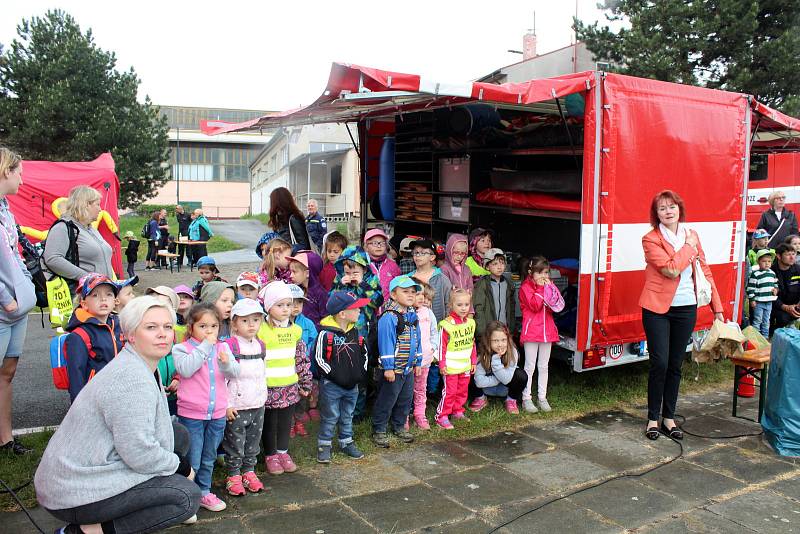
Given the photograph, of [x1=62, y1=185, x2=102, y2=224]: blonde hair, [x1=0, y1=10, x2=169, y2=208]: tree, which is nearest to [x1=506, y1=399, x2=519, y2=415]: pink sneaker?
[x1=62, y1=185, x2=102, y2=224]: blonde hair

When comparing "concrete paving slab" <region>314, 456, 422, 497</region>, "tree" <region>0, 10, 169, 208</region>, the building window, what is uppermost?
"tree" <region>0, 10, 169, 208</region>

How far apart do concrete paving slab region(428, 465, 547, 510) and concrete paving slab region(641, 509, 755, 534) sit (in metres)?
0.76

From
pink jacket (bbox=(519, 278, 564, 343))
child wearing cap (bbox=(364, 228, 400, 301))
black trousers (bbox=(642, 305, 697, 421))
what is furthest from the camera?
child wearing cap (bbox=(364, 228, 400, 301))

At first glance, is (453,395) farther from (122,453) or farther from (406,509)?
(122,453)

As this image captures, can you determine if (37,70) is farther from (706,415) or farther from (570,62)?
(706,415)

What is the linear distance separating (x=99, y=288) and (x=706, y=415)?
17.3 feet

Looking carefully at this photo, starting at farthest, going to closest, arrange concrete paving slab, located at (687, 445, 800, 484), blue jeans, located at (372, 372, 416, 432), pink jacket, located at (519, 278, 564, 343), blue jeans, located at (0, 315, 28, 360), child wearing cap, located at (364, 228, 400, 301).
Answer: child wearing cap, located at (364, 228, 400, 301), pink jacket, located at (519, 278, 564, 343), blue jeans, located at (372, 372, 416, 432), concrete paving slab, located at (687, 445, 800, 484), blue jeans, located at (0, 315, 28, 360)

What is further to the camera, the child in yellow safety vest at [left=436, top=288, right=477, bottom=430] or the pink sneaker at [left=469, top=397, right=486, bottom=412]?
the pink sneaker at [left=469, top=397, right=486, bottom=412]

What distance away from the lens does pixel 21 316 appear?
183 inches

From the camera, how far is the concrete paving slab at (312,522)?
12.6 feet

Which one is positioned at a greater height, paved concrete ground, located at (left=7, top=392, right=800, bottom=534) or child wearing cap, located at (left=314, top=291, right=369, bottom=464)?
child wearing cap, located at (left=314, top=291, right=369, bottom=464)

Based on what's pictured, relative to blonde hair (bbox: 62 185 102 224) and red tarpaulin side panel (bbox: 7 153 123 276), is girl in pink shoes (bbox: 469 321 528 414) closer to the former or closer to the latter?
blonde hair (bbox: 62 185 102 224)

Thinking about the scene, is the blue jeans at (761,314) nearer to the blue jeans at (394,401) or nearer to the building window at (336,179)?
the blue jeans at (394,401)

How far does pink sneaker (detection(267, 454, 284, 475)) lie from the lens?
4664mm
